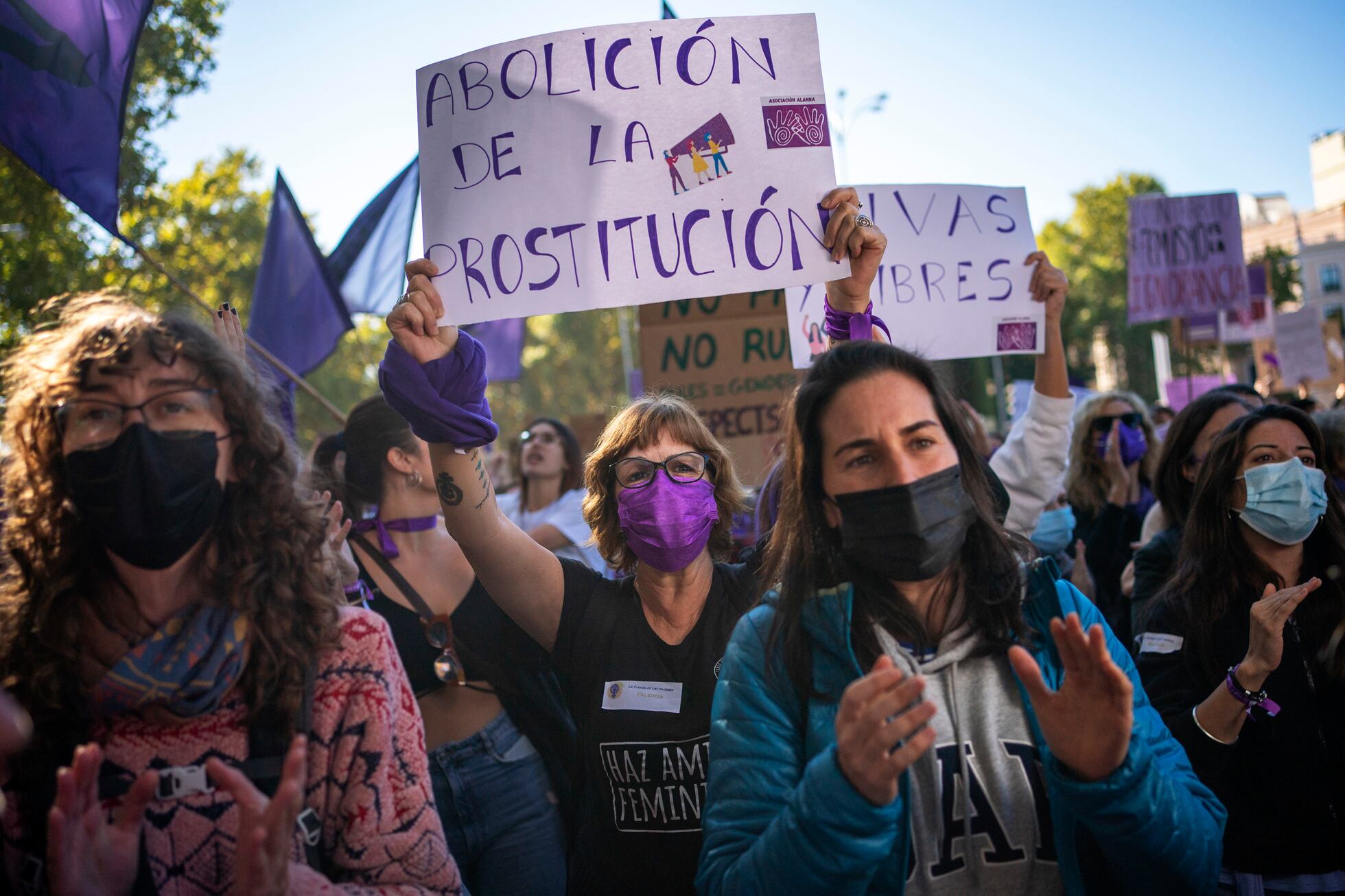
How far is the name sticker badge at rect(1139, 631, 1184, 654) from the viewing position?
278cm

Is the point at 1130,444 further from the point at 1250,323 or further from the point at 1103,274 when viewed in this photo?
the point at 1103,274

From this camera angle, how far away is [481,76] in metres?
2.89

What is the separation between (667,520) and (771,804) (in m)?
1.11

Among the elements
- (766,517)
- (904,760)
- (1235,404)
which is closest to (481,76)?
(766,517)

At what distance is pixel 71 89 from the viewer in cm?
369

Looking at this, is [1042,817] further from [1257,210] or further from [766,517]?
[1257,210]

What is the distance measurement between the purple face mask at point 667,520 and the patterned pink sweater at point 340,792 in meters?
1.01

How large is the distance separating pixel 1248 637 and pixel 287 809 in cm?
245

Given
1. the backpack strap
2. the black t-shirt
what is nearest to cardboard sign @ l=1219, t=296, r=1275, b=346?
the black t-shirt

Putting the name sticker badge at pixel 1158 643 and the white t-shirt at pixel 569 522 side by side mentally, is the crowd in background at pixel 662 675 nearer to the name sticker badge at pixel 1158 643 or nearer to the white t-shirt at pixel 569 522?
the name sticker badge at pixel 1158 643

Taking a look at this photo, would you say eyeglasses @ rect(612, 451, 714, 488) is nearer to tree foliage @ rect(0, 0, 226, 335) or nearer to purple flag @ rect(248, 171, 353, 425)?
purple flag @ rect(248, 171, 353, 425)

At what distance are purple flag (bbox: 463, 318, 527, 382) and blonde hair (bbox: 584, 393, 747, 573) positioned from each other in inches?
247

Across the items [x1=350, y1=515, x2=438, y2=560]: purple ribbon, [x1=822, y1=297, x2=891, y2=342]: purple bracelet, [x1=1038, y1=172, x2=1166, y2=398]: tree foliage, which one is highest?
[x1=1038, y1=172, x2=1166, y2=398]: tree foliage

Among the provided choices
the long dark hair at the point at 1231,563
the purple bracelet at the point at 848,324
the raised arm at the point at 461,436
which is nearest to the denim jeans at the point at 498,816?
the raised arm at the point at 461,436
